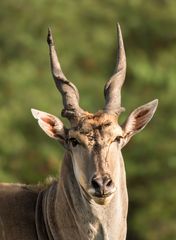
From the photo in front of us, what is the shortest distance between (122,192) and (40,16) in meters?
23.6

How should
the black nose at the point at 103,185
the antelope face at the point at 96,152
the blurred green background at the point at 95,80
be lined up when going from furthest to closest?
the blurred green background at the point at 95,80 → the antelope face at the point at 96,152 → the black nose at the point at 103,185

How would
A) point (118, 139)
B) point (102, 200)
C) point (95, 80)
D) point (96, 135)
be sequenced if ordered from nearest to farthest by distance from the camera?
point (102, 200) < point (96, 135) < point (118, 139) < point (95, 80)

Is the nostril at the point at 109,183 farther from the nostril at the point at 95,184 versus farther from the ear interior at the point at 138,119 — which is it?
the ear interior at the point at 138,119

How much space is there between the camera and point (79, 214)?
493 inches

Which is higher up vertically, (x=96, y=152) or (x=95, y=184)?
(x=96, y=152)

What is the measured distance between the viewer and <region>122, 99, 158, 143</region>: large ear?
12719mm

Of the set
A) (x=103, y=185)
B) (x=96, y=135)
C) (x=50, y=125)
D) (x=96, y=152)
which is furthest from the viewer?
(x=50, y=125)

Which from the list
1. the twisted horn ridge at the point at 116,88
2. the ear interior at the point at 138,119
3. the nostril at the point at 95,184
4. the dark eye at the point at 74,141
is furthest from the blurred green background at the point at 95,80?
the nostril at the point at 95,184

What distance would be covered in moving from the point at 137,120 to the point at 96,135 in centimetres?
71

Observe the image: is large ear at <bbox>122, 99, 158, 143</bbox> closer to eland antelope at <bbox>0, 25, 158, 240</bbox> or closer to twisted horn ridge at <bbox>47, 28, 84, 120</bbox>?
eland antelope at <bbox>0, 25, 158, 240</bbox>

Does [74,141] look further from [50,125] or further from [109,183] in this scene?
[109,183]

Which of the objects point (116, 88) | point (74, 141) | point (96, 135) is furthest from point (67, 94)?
point (96, 135)

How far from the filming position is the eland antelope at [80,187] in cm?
1220

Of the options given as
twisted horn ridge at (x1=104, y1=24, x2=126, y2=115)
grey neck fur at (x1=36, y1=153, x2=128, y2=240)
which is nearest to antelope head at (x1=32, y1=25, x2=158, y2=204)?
twisted horn ridge at (x1=104, y1=24, x2=126, y2=115)
